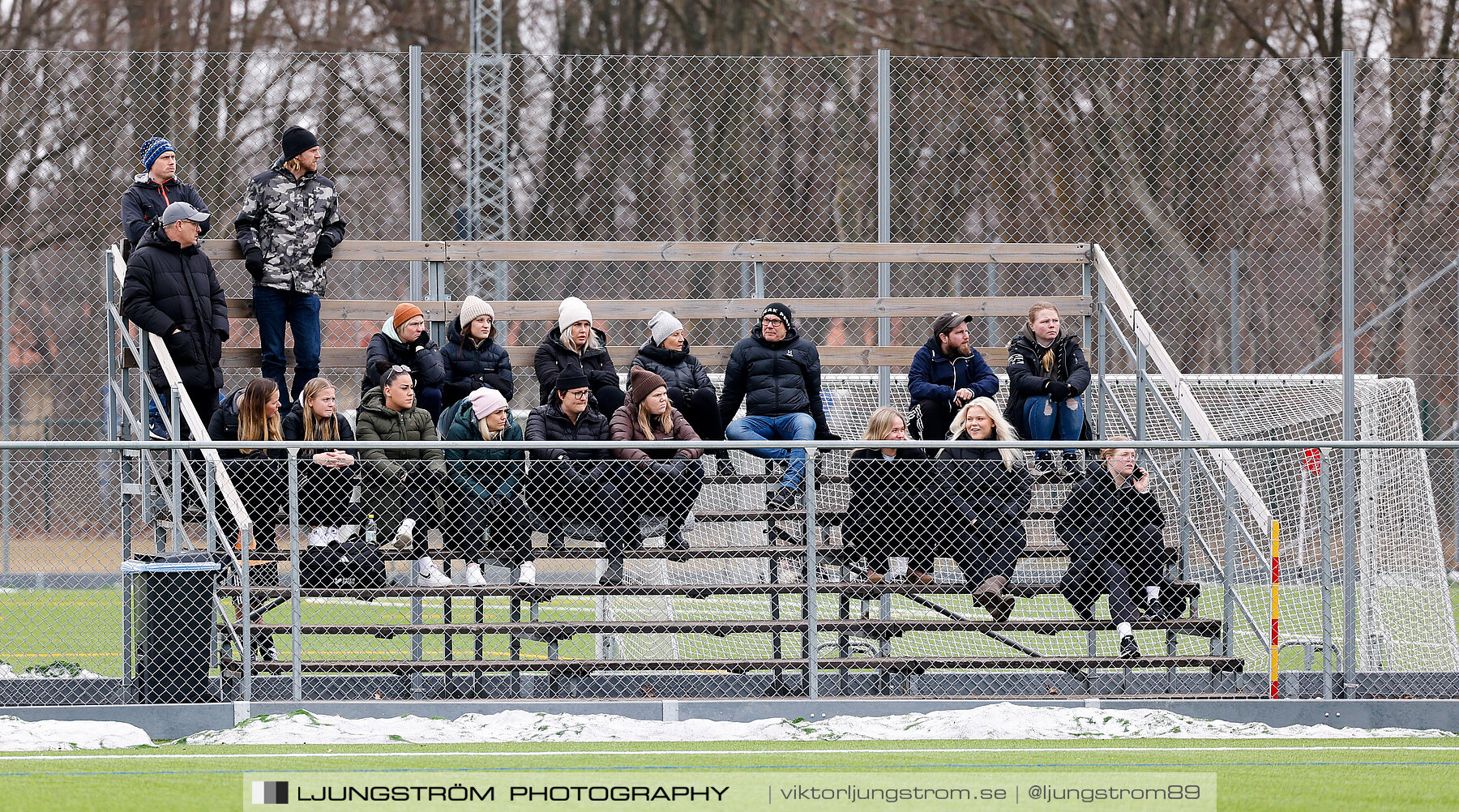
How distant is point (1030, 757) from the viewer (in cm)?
719

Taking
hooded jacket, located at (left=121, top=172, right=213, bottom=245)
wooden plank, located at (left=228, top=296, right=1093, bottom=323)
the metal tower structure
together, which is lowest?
wooden plank, located at (left=228, top=296, right=1093, bottom=323)

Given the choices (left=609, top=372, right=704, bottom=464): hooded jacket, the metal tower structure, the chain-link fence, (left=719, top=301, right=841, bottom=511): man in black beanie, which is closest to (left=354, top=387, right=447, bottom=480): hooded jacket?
(left=609, top=372, right=704, bottom=464): hooded jacket

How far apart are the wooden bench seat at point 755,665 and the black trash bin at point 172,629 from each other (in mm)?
183

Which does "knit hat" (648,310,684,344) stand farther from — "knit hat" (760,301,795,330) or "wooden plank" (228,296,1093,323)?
"knit hat" (760,301,795,330)

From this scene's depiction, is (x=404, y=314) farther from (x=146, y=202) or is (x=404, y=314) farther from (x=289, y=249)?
(x=146, y=202)

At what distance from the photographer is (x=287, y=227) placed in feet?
34.4

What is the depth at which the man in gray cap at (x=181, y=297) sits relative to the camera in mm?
9648

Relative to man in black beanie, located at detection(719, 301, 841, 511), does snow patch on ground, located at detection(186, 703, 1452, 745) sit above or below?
below

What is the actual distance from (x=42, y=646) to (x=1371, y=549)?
31.7ft

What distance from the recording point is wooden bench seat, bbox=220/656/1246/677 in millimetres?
8406

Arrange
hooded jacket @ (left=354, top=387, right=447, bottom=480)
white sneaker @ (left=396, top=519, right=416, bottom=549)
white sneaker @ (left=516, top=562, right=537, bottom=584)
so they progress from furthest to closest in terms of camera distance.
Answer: hooded jacket @ (left=354, top=387, right=447, bottom=480), white sneaker @ (left=516, top=562, right=537, bottom=584), white sneaker @ (left=396, top=519, right=416, bottom=549)

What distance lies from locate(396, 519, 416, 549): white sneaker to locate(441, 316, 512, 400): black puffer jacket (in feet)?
5.39

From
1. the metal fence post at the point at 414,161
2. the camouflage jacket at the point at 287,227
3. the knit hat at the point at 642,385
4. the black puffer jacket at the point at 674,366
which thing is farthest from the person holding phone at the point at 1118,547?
the camouflage jacket at the point at 287,227

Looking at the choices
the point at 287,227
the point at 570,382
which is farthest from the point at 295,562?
the point at 287,227
